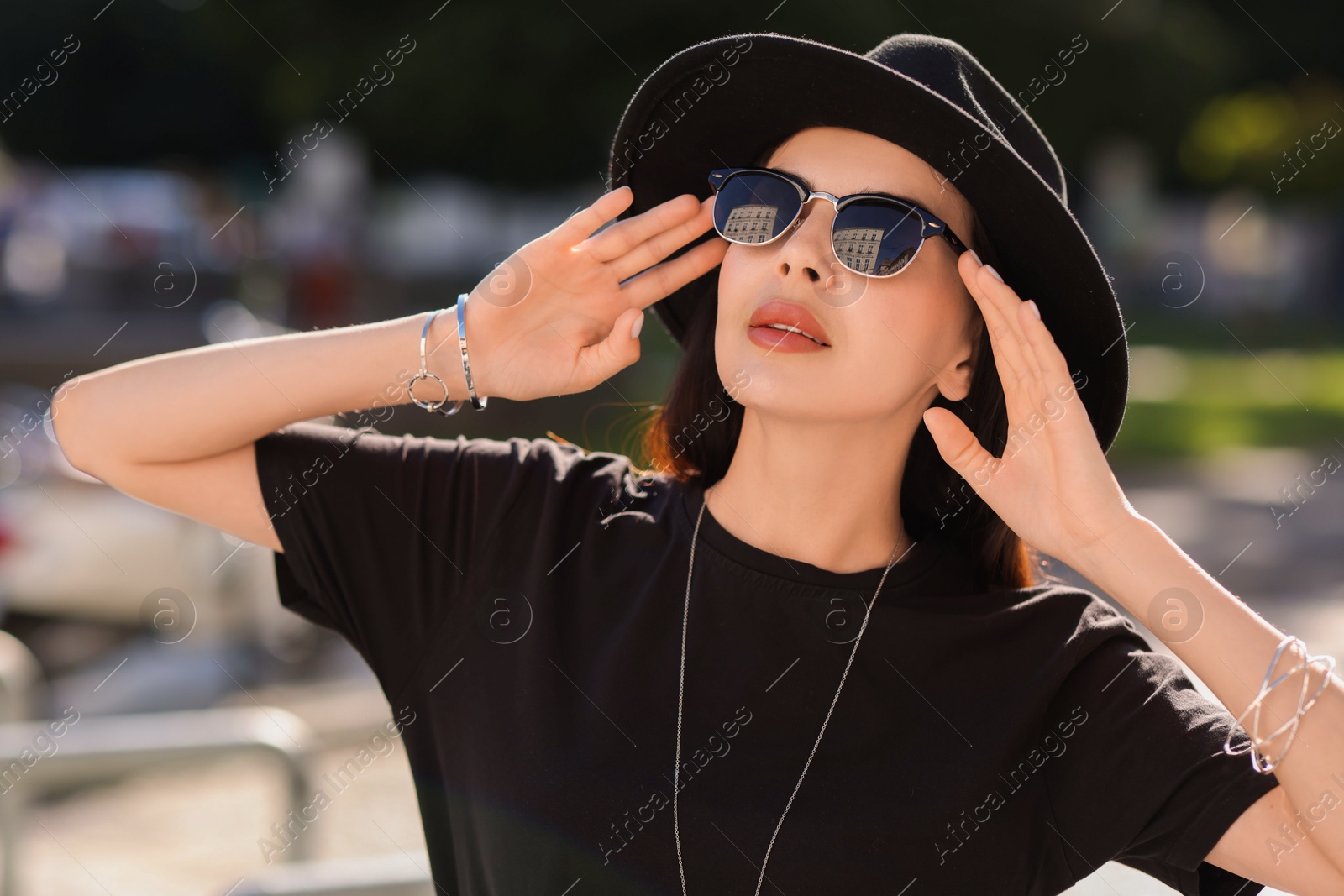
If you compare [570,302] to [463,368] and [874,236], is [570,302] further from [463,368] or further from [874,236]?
[874,236]

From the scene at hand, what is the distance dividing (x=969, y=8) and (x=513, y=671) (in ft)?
51.9

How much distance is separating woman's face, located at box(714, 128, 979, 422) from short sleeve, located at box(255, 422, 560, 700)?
1.71 feet

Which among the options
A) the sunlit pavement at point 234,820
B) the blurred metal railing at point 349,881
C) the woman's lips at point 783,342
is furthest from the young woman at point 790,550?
the sunlit pavement at point 234,820

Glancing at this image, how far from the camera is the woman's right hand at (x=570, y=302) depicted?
232cm

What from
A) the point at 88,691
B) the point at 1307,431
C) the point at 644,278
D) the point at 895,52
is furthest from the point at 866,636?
the point at 1307,431

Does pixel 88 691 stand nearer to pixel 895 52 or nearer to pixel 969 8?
pixel 895 52

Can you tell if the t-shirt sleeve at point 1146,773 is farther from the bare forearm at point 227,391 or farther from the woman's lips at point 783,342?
the bare forearm at point 227,391

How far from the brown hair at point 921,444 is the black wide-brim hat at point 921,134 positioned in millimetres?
111

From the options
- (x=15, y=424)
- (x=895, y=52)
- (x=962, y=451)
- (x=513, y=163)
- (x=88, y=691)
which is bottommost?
(x=88, y=691)

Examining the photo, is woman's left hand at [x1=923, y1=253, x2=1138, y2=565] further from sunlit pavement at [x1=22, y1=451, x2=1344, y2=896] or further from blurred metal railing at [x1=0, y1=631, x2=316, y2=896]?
blurred metal railing at [x1=0, y1=631, x2=316, y2=896]

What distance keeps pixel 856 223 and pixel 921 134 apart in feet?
0.61

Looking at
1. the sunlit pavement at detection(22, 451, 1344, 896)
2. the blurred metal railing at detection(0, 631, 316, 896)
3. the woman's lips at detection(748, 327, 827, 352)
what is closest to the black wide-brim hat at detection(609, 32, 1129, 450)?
the woman's lips at detection(748, 327, 827, 352)

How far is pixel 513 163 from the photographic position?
1669cm

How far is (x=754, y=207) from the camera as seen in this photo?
2.28 meters
